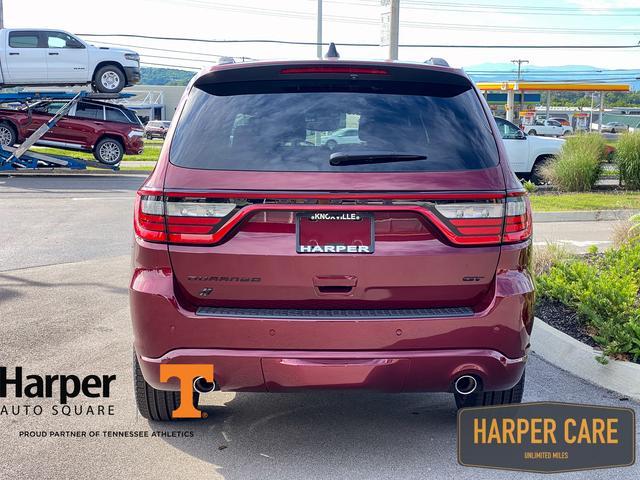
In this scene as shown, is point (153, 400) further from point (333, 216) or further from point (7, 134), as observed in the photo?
point (7, 134)

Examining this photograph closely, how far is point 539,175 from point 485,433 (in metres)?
15.6

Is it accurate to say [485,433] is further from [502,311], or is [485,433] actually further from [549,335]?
[549,335]

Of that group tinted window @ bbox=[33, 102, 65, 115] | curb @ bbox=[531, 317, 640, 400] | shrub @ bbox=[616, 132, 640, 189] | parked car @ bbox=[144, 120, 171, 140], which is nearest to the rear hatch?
curb @ bbox=[531, 317, 640, 400]

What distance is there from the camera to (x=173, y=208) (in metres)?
3.66

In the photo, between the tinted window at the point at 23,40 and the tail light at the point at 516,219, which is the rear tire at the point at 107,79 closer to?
the tinted window at the point at 23,40

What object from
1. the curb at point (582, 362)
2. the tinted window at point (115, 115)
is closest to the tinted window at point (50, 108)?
the tinted window at point (115, 115)

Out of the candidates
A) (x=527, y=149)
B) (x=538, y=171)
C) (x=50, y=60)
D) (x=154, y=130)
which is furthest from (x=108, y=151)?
(x=154, y=130)

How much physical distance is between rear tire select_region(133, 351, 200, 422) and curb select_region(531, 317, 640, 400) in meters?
2.66

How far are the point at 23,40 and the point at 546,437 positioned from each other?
22.5 m

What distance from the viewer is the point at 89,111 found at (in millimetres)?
24422

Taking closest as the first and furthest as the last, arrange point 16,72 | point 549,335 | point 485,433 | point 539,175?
1. point 485,433
2. point 549,335
3. point 539,175
4. point 16,72

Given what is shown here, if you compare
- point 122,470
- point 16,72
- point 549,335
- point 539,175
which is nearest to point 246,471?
point 122,470

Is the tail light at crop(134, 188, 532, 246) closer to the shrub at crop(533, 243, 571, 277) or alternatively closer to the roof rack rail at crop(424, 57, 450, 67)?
the roof rack rail at crop(424, 57, 450, 67)

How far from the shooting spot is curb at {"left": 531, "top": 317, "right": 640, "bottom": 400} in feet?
16.6
